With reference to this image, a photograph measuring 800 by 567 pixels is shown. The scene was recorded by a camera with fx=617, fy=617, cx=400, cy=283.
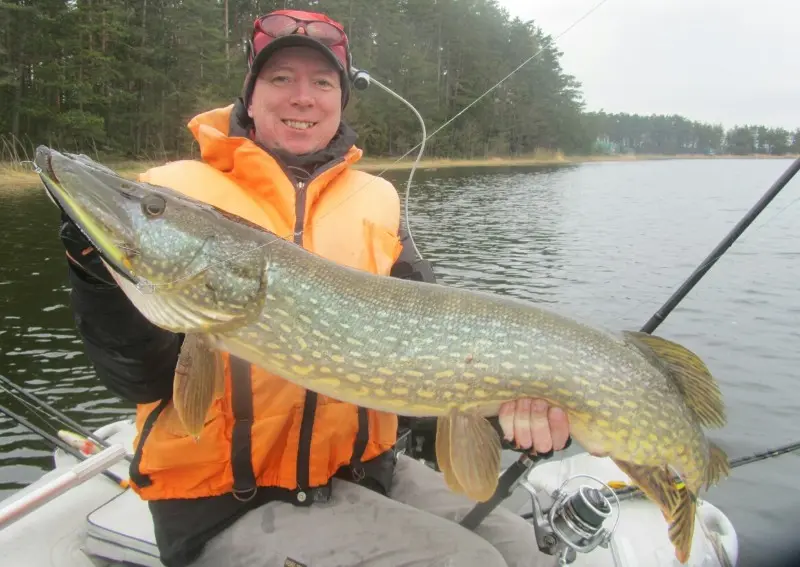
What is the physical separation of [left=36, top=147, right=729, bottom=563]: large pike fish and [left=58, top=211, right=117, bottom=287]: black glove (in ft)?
0.21

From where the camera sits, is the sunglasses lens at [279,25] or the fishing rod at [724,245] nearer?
the sunglasses lens at [279,25]

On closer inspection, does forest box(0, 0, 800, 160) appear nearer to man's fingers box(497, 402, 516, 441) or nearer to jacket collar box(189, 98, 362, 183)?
jacket collar box(189, 98, 362, 183)

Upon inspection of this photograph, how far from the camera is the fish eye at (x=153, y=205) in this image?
1.67 metres

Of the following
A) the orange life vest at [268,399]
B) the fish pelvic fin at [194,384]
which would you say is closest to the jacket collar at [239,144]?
the orange life vest at [268,399]

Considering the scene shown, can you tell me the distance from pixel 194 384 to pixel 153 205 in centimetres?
50

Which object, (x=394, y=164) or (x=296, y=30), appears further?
(x=394, y=164)

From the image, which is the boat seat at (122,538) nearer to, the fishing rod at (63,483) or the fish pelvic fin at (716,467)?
the fishing rod at (63,483)

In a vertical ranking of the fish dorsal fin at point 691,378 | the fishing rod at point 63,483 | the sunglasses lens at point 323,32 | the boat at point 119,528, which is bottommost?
the boat at point 119,528

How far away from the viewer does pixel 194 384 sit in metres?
1.66

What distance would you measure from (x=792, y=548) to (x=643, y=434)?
1.75 metres

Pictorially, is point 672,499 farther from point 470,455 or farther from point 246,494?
Answer: point 246,494

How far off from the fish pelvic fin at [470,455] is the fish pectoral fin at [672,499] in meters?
0.41

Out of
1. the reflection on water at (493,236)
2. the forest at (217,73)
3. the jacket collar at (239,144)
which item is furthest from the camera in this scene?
the forest at (217,73)

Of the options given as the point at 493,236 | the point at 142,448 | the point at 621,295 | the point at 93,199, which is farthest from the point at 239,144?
the point at 493,236
